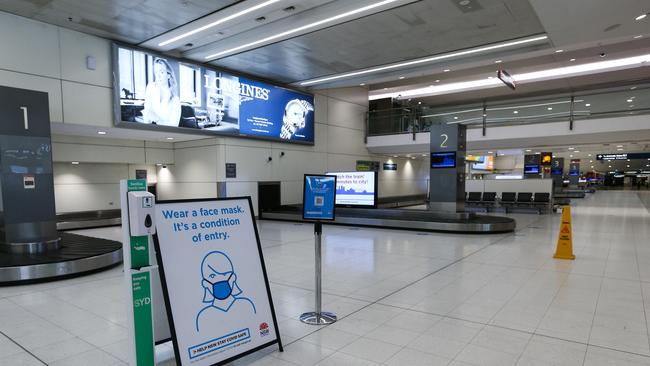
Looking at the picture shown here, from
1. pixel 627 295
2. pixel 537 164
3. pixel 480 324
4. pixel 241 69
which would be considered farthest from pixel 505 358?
pixel 537 164

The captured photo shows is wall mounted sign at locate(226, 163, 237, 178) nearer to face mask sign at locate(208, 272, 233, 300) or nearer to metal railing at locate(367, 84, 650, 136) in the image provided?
metal railing at locate(367, 84, 650, 136)

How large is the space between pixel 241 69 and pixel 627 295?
11.7 meters

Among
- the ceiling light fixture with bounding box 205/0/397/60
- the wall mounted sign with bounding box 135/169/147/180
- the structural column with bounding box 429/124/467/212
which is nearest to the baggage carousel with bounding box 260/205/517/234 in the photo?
the structural column with bounding box 429/124/467/212

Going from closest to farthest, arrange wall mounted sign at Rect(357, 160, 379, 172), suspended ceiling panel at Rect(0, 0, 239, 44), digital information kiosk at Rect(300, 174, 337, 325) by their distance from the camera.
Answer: digital information kiosk at Rect(300, 174, 337, 325)
suspended ceiling panel at Rect(0, 0, 239, 44)
wall mounted sign at Rect(357, 160, 379, 172)

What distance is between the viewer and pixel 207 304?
2.77 m

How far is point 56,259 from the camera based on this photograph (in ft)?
18.7

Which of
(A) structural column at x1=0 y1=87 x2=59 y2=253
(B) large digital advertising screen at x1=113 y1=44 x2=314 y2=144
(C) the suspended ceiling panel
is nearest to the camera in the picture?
(A) structural column at x1=0 y1=87 x2=59 y2=253

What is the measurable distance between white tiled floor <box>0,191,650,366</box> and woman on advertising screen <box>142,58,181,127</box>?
5532mm

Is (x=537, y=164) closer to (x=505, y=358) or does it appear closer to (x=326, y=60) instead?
(x=326, y=60)

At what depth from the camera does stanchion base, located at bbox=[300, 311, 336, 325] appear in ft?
Result: 12.5

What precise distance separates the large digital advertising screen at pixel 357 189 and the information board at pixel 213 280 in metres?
7.35

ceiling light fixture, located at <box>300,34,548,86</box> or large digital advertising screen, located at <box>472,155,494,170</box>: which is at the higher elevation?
ceiling light fixture, located at <box>300,34,548,86</box>

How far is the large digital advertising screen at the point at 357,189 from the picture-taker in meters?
10.3

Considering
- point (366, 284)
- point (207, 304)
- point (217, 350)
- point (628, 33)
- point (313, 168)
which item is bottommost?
point (366, 284)
